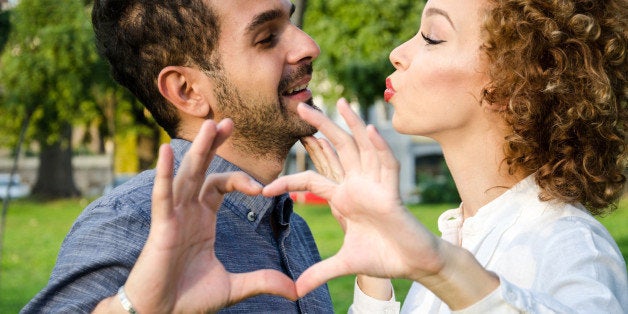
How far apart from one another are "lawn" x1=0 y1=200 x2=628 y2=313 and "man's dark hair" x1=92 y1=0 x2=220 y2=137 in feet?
20.3

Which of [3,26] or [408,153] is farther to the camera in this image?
[408,153]

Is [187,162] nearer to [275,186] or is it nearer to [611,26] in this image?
[275,186]

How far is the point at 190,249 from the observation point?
1.91m

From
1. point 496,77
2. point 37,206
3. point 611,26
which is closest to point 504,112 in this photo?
point 496,77

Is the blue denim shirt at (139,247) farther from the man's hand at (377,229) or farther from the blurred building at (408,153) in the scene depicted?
the blurred building at (408,153)

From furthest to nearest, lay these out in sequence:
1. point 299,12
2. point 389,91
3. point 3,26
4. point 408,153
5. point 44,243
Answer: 1. point 408,153
2. point 44,243
3. point 3,26
4. point 299,12
5. point 389,91

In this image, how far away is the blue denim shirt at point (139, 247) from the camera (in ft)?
7.13

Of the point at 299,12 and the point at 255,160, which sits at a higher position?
the point at 255,160

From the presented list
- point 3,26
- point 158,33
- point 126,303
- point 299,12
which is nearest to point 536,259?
point 126,303

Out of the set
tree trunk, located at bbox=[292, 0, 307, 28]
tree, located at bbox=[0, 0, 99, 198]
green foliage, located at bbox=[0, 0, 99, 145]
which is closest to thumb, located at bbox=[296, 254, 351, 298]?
tree trunk, located at bbox=[292, 0, 307, 28]

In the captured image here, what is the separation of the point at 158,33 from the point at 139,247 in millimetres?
856

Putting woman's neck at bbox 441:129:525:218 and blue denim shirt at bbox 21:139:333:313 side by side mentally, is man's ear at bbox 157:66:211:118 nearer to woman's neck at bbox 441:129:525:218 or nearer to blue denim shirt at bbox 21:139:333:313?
blue denim shirt at bbox 21:139:333:313

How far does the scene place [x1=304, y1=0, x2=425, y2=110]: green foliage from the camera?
28.8 meters

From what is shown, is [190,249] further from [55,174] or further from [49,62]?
[55,174]
